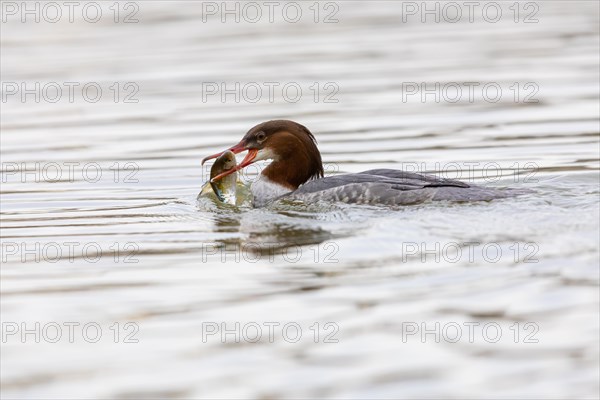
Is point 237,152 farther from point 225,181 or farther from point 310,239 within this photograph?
point 310,239

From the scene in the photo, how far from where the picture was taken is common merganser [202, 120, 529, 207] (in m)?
10.9

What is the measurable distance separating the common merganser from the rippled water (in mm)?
169

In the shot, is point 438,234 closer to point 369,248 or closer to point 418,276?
point 369,248

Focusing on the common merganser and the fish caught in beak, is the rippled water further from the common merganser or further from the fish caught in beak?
the fish caught in beak

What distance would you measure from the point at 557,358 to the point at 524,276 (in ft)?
4.76

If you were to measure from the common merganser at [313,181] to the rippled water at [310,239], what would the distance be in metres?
0.17

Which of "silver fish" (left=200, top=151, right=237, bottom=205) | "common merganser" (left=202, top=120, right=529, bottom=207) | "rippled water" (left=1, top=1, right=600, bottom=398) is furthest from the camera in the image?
"silver fish" (left=200, top=151, right=237, bottom=205)

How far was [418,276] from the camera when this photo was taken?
839 centimetres

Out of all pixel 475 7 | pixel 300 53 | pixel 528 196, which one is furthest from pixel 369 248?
pixel 475 7

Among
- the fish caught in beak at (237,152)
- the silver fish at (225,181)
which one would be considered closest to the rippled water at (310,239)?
the silver fish at (225,181)

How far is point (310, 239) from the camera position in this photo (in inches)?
392

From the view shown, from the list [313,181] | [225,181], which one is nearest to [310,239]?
[313,181]

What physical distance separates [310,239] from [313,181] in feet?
5.82

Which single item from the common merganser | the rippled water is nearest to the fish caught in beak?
the common merganser
